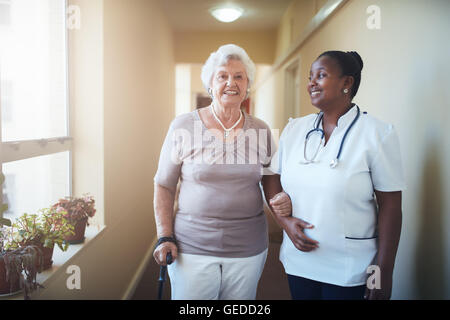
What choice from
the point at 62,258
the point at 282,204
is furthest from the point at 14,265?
the point at 282,204

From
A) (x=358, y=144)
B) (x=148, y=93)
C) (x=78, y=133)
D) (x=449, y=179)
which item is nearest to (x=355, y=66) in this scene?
(x=358, y=144)

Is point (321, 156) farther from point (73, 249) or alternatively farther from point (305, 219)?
point (73, 249)

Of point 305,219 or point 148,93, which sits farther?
point 148,93

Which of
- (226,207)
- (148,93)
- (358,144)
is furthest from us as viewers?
(148,93)

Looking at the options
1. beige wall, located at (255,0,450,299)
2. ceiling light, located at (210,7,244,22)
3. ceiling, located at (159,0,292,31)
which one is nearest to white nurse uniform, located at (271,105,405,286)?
beige wall, located at (255,0,450,299)

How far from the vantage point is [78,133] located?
1713 mm

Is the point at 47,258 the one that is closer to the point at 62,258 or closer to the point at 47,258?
the point at 47,258

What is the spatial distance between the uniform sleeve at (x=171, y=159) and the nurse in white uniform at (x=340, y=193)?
0.35 m

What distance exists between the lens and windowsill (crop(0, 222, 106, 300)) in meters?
1.12

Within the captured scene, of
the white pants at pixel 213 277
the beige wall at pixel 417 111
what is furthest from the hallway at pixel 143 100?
the white pants at pixel 213 277

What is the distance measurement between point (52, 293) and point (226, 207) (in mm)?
732

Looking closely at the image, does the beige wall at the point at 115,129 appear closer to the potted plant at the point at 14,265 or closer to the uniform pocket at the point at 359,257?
the potted plant at the point at 14,265

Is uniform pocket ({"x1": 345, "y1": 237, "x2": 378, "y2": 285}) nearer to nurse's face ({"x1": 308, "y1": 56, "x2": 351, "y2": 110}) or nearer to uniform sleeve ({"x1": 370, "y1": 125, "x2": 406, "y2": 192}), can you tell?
uniform sleeve ({"x1": 370, "y1": 125, "x2": 406, "y2": 192})

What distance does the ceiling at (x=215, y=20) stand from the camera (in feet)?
7.19
